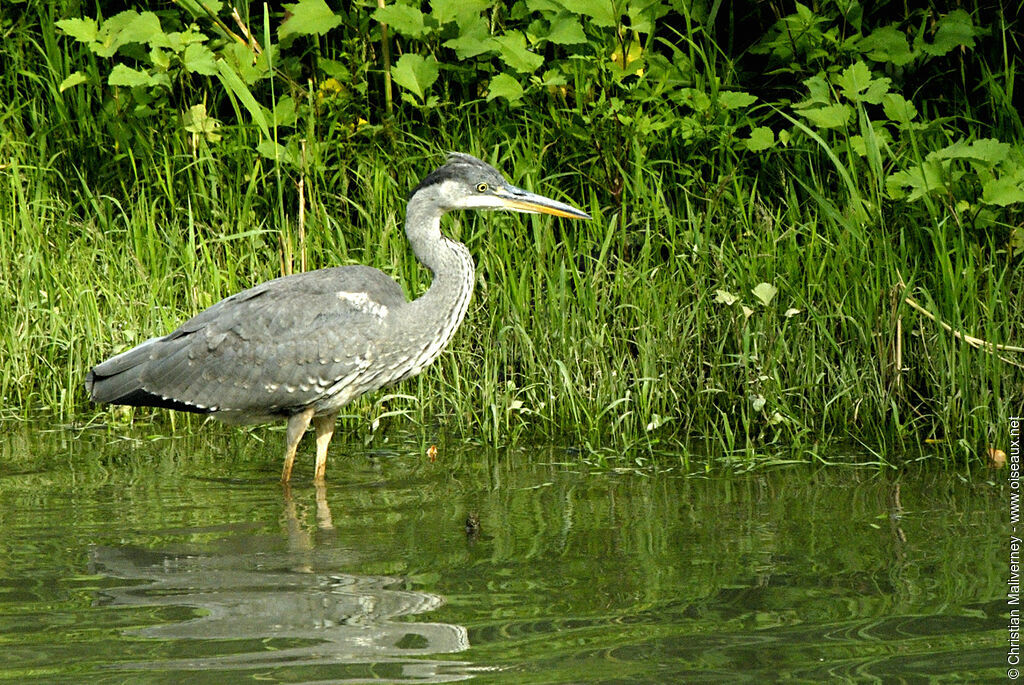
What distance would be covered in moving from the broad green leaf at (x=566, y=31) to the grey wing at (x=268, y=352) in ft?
5.01

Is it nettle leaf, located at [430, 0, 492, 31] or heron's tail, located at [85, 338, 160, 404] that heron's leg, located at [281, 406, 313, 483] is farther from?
nettle leaf, located at [430, 0, 492, 31]

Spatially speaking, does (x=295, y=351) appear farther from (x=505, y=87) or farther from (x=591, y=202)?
(x=591, y=202)

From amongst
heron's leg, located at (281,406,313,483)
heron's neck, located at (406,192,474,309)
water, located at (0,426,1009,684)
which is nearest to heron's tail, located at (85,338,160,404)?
water, located at (0,426,1009,684)

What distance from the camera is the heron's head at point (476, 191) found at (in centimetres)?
599

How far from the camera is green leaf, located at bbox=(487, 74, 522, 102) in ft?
21.8

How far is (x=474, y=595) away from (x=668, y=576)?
2.03ft

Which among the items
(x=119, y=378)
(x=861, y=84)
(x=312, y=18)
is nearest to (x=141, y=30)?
(x=312, y=18)

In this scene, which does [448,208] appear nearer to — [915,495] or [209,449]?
[209,449]

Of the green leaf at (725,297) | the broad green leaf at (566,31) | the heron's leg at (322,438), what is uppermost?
the broad green leaf at (566,31)

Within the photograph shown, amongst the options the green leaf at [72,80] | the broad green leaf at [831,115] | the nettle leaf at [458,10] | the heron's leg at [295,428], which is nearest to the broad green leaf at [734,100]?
the broad green leaf at [831,115]

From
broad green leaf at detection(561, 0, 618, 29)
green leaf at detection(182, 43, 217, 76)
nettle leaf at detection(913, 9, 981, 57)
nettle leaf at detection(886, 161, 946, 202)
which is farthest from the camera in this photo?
green leaf at detection(182, 43, 217, 76)

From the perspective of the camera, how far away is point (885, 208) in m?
6.44

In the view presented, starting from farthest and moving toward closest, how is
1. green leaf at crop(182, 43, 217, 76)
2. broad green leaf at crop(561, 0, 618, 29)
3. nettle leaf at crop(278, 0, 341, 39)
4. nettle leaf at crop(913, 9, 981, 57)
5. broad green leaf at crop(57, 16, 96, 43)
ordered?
1. broad green leaf at crop(57, 16, 96, 43)
2. nettle leaf at crop(278, 0, 341, 39)
3. green leaf at crop(182, 43, 217, 76)
4. nettle leaf at crop(913, 9, 981, 57)
5. broad green leaf at crop(561, 0, 618, 29)

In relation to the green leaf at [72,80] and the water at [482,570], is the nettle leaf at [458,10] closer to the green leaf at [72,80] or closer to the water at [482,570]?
the green leaf at [72,80]
